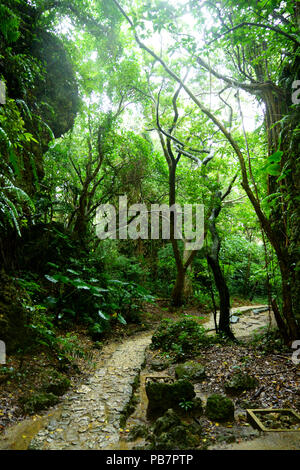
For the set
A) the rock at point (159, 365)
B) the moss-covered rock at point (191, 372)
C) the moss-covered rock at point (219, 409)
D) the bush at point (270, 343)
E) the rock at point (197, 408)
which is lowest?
the rock at point (159, 365)

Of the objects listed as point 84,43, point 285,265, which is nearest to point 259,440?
point 285,265

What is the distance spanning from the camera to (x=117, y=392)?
3.50 metres

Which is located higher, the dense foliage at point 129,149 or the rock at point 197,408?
the dense foliage at point 129,149

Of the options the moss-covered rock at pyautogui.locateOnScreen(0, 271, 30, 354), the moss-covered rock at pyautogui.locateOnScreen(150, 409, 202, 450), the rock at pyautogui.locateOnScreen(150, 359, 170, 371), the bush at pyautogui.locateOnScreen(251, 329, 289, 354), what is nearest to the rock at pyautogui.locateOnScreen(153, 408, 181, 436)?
the moss-covered rock at pyautogui.locateOnScreen(150, 409, 202, 450)

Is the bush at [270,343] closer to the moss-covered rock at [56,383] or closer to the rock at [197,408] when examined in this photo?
the rock at [197,408]

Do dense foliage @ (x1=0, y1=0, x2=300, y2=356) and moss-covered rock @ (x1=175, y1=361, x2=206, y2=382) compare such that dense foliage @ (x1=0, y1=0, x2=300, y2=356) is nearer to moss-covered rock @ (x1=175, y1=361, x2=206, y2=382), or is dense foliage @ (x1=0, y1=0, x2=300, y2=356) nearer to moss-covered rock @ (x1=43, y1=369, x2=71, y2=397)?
moss-covered rock @ (x1=43, y1=369, x2=71, y2=397)

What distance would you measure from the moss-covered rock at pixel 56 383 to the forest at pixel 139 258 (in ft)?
0.08

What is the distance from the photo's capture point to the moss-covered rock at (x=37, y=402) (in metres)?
2.76

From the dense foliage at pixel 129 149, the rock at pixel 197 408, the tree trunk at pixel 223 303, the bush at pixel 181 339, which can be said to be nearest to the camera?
the rock at pixel 197 408

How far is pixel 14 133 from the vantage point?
137 inches

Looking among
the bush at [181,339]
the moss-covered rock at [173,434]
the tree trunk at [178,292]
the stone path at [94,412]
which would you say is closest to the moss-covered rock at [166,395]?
the stone path at [94,412]

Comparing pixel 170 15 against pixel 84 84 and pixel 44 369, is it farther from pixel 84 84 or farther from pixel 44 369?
pixel 44 369

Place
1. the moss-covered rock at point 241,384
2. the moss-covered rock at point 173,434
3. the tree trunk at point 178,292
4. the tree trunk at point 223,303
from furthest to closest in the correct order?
1. the tree trunk at point 178,292
2. the tree trunk at point 223,303
3. the moss-covered rock at point 241,384
4. the moss-covered rock at point 173,434

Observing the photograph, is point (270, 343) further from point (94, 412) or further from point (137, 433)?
point (94, 412)
